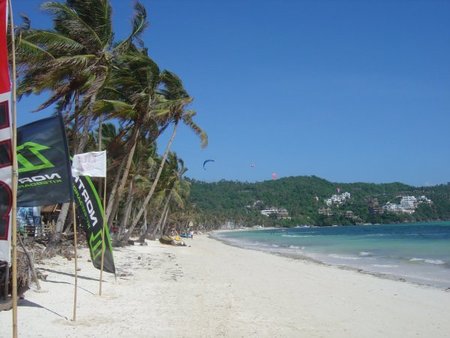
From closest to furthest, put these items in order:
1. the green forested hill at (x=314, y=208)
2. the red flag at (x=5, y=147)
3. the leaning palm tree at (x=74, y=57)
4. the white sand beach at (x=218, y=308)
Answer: the red flag at (x=5, y=147), the white sand beach at (x=218, y=308), the leaning palm tree at (x=74, y=57), the green forested hill at (x=314, y=208)

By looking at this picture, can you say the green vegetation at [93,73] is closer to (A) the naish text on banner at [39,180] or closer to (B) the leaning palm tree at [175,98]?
(B) the leaning palm tree at [175,98]

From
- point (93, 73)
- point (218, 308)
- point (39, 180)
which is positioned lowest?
point (218, 308)

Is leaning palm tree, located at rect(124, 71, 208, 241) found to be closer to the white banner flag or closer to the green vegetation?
the green vegetation

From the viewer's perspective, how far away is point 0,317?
20.2 feet

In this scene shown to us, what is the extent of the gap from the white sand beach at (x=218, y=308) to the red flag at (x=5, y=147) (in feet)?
6.84

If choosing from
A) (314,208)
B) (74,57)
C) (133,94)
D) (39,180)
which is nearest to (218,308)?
(39,180)

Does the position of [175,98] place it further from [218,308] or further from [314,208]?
[314,208]

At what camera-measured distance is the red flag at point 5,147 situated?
3959 millimetres

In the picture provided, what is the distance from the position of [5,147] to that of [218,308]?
18.0 feet

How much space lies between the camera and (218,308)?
A: 8414 millimetres

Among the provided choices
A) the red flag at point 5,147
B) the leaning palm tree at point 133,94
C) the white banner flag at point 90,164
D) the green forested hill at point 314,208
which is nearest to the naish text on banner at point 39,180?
the red flag at point 5,147

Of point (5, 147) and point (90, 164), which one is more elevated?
point (90, 164)

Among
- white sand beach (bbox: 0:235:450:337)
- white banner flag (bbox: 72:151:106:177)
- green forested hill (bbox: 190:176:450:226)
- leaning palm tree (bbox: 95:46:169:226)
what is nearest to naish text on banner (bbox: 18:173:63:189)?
white sand beach (bbox: 0:235:450:337)

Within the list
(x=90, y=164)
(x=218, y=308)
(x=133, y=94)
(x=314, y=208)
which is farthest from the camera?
(x=314, y=208)
